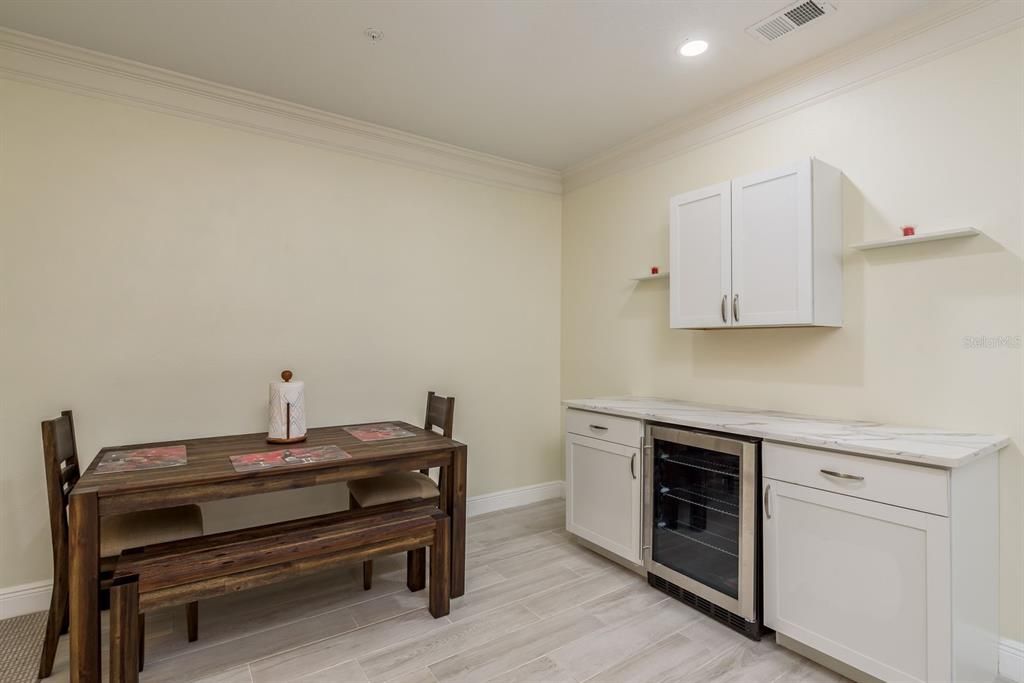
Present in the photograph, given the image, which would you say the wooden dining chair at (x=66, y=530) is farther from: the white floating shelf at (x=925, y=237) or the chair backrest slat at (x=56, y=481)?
the white floating shelf at (x=925, y=237)

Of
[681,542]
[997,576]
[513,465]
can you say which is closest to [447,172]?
[513,465]

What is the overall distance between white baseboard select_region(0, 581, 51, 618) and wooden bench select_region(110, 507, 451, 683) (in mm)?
990

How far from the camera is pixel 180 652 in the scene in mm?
2076

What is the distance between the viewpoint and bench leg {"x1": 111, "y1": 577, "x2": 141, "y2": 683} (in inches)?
66.1

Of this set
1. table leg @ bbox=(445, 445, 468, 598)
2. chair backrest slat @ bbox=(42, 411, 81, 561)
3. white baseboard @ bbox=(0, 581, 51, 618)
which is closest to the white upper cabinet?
table leg @ bbox=(445, 445, 468, 598)

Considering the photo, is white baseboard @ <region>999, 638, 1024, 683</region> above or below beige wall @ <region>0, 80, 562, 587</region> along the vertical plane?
below

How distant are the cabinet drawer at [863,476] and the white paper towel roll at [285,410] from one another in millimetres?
2170

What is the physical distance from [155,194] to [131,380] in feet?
3.24

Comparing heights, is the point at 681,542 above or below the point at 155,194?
below

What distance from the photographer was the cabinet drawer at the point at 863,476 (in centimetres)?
164

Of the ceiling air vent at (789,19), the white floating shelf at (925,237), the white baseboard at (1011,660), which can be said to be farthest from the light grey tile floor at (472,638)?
the ceiling air vent at (789,19)

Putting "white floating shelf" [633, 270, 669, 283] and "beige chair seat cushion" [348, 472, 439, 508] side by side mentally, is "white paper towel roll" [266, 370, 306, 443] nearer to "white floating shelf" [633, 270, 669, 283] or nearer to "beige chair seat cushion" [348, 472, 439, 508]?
"beige chair seat cushion" [348, 472, 439, 508]

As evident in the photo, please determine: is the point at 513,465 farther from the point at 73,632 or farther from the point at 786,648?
the point at 73,632

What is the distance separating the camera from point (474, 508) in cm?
373
